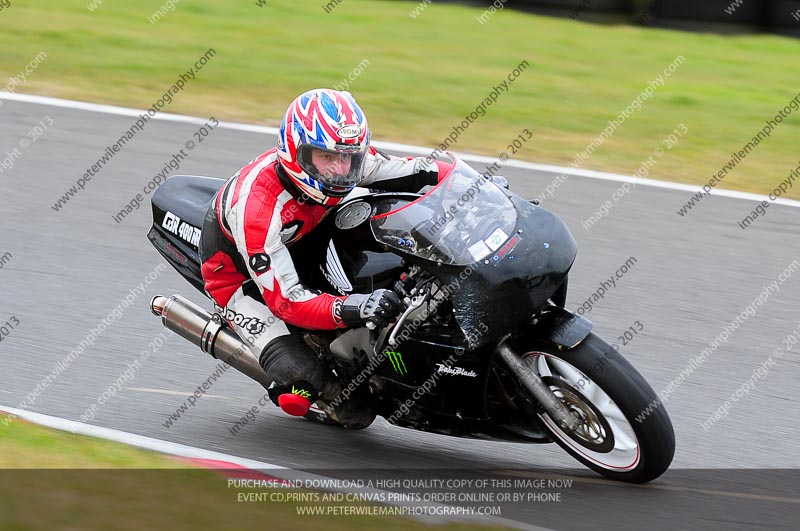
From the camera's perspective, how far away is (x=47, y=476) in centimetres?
439

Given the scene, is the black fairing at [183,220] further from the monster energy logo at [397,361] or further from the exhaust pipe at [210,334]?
the monster energy logo at [397,361]

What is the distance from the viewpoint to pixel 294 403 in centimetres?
510

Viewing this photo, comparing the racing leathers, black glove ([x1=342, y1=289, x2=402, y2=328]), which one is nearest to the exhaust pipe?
the racing leathers

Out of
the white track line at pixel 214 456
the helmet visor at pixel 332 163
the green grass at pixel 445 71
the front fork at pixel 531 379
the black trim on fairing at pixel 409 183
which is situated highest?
the helmet visor at pixel 332 163

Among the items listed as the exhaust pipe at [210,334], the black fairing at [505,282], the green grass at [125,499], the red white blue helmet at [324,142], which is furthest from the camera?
the exhaust pipe at [210,334]

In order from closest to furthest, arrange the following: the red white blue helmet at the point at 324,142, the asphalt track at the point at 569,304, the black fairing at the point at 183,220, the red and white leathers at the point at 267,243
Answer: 1. the red white blue helmet at the point at 324,142
2. the red and white leathers at the point at 267,243
3. the asphalt track at the point at 569,304
4. the black fairing at the point at 183,220

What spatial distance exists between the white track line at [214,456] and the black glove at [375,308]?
713mm

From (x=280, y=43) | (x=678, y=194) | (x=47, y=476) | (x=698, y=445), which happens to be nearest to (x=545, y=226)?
(x=698, y=445)

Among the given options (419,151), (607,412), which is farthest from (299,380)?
(419,151)

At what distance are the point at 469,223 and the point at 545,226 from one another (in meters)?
0.33

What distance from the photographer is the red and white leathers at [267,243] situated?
16.1 feet

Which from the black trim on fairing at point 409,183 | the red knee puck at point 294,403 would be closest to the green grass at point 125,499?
the red knee puck at point 294,403

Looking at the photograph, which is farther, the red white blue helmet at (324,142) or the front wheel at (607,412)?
the red white blue helmet at (324,142)

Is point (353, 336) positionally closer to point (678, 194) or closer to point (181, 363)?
point (181, 363)
